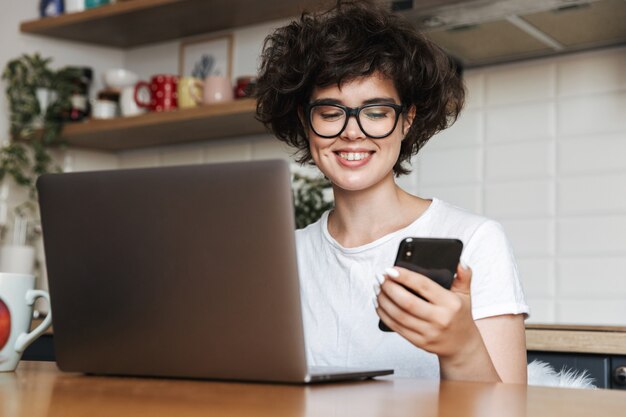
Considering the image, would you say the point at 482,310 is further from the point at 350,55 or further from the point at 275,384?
the point at 275,384

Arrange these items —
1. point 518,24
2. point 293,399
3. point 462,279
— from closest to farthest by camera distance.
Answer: point 293,399 < point 462,279 < point 518,24

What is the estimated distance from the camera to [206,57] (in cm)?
316

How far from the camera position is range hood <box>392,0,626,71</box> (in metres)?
2.10

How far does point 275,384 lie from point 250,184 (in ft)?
0.63

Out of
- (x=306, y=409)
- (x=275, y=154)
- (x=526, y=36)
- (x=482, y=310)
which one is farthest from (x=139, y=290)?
(x=275, y=154)

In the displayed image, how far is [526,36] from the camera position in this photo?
230 cm

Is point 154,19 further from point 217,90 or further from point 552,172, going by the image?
point 552,172

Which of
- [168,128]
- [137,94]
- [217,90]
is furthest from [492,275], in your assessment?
[137,94]

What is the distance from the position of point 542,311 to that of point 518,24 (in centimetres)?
74

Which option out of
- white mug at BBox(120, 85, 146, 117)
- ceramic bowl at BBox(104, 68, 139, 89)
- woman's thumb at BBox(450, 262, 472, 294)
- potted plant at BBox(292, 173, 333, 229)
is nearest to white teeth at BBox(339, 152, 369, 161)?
woman's thumb at BBox(450, 262, 472, 294)

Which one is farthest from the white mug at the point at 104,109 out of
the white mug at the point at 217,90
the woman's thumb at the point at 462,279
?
the woman's thumb at the point at 462,279

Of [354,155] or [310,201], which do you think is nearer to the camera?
[354,155]

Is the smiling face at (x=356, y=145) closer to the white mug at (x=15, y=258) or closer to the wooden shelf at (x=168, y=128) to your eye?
the wooden shelf at (x=168, y=128)

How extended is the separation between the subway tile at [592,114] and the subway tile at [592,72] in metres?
0.02
